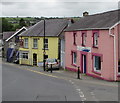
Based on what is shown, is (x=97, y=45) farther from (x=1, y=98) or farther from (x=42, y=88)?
(x=1, y=98)

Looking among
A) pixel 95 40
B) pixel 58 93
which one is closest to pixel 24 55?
pixel 95 40

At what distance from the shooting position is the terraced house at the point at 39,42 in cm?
3869

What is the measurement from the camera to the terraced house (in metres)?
38.7

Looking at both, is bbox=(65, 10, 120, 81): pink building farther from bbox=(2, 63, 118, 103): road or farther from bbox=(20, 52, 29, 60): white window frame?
bbox=(20, 52, 29, 60): white window frame

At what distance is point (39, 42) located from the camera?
4056cm

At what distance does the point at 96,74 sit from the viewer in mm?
23500

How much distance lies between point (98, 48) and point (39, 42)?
18.7 m

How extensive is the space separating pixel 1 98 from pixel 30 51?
28.5 metres

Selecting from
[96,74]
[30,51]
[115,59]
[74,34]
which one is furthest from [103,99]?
[30,51]

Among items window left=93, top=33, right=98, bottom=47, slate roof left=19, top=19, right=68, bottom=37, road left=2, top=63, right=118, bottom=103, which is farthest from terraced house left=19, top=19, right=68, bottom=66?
road left=2, top=63, right=118, bottom=103

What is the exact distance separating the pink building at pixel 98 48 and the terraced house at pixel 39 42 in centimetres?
778

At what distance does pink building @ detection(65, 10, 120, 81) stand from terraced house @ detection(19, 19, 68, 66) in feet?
25.5

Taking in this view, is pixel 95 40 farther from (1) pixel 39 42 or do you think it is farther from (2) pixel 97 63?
(1) pixel 39 42

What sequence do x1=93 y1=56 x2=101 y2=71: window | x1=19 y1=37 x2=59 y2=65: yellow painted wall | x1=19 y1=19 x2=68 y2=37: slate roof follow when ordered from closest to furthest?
1. x1=93 y1=56 x2=101 y2=71: window
2. x1=19 y1=37 x2=59 y2=65: yellow painted wall
3. x1=19 y1=19 x2=68 y2=37: slate roof
